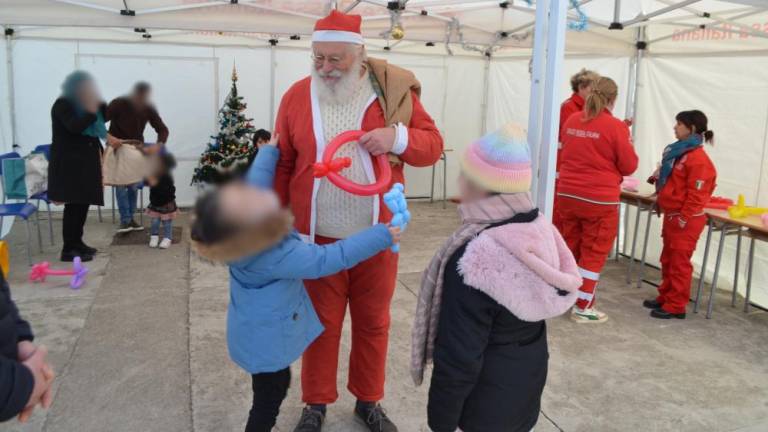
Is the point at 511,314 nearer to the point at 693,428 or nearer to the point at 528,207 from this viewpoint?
the point at 528,207

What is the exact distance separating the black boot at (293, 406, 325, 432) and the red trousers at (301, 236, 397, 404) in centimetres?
7

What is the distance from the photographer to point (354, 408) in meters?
2.95

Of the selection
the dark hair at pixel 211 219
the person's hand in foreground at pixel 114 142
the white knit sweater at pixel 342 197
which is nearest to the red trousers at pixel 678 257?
the white knit sweater at pixel 342 197

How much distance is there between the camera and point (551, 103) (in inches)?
89.0

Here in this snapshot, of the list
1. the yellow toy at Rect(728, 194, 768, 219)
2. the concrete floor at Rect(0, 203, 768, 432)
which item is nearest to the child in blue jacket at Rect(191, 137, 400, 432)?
the concrete floor at Rect(0, 203, 768, 432)

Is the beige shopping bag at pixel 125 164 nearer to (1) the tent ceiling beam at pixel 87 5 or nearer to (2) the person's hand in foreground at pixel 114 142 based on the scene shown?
(2) the person's hand in foreground at pixel 114 142

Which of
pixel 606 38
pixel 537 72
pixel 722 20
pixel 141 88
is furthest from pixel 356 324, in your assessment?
pixel 606 38

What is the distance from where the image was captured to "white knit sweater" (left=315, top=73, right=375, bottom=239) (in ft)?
7.34

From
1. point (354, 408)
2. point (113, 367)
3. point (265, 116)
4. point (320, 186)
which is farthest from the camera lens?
point (265, 116)

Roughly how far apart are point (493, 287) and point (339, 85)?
928mm

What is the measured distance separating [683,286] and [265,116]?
5718 mm

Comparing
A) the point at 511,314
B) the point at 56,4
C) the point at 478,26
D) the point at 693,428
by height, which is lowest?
the point at 693,428

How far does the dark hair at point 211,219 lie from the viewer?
2.96ft

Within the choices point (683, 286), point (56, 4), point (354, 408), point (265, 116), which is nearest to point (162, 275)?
point (56, 4)
